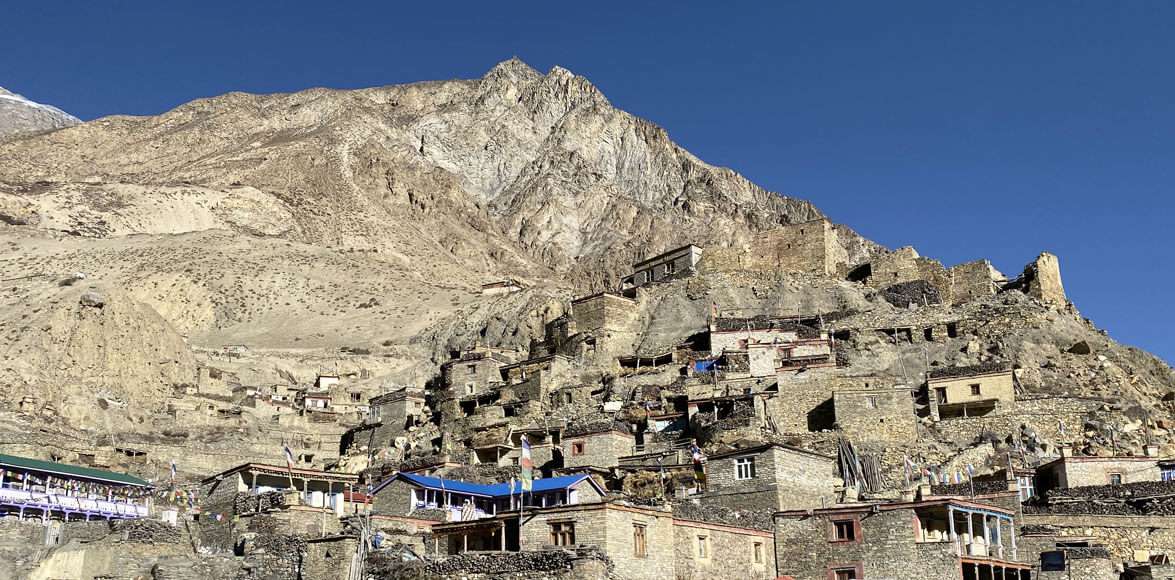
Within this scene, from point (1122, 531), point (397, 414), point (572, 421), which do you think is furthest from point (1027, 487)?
point (397, 414)

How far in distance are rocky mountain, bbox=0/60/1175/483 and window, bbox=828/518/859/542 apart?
26189 millimetres

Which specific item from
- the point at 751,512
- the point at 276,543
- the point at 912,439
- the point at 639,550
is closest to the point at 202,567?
the point at 276,543

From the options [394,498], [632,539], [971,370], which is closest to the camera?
[632,539]

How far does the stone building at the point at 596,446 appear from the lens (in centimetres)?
5369

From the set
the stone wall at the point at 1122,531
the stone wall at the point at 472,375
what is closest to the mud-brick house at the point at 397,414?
the stone wall at the point at 472,375

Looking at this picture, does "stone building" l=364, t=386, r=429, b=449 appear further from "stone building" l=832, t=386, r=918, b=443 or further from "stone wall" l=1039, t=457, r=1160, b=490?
"stone wall" l=1039, t=457, r=1160, b=490

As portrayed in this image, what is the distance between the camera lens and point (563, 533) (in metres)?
33.5

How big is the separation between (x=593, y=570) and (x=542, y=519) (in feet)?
10.3

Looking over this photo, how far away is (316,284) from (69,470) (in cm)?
8174

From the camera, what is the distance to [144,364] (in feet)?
254

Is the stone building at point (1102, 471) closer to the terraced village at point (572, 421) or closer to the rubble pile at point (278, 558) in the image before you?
the terraced village at point (572, 421)

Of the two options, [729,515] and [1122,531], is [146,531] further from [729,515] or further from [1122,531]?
[1122,531]

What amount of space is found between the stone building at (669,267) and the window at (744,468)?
47181mm

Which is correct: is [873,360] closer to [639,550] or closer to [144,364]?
[639,550]
